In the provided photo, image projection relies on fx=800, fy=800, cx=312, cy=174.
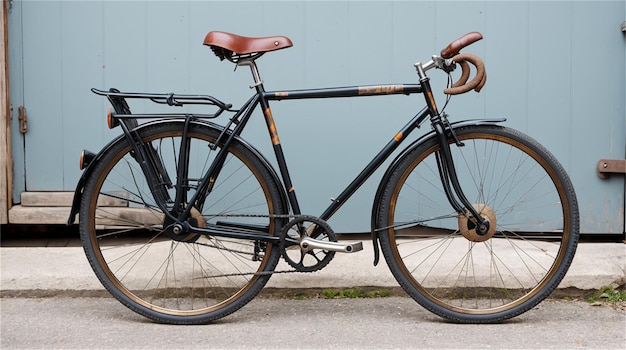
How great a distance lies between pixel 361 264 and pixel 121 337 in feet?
4.46

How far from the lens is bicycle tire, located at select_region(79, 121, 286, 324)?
3758mm

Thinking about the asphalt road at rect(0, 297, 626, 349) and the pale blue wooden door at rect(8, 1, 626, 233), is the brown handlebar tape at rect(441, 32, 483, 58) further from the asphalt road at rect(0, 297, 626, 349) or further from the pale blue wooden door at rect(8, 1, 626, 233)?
the asphalt road at rect(0, 297, 626, 349)

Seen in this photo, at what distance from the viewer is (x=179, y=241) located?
3.81 metres

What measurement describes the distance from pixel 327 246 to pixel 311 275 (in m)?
0.65

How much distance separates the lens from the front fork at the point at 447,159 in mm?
3705

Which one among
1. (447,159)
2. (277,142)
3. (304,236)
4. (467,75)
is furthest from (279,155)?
(467,75)

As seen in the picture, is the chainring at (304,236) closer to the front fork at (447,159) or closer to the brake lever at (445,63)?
the front fork at (447,159)

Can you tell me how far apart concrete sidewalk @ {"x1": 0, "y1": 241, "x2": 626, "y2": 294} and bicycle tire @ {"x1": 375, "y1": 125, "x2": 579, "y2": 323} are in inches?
6.7

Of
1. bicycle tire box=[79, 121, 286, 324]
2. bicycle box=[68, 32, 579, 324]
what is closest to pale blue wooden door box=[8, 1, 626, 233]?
bicycle tire box=[79, 121, 286, 324]

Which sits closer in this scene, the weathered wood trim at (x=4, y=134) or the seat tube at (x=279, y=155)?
the seat tube at (x=279, y=155)

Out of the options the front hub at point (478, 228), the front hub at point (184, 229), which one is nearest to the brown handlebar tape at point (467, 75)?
the front hub at point (478, 228)

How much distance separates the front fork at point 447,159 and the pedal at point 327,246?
52 centimetres

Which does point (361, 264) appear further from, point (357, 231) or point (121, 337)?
point (121, 337)

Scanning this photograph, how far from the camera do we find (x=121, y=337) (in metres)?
3.62
